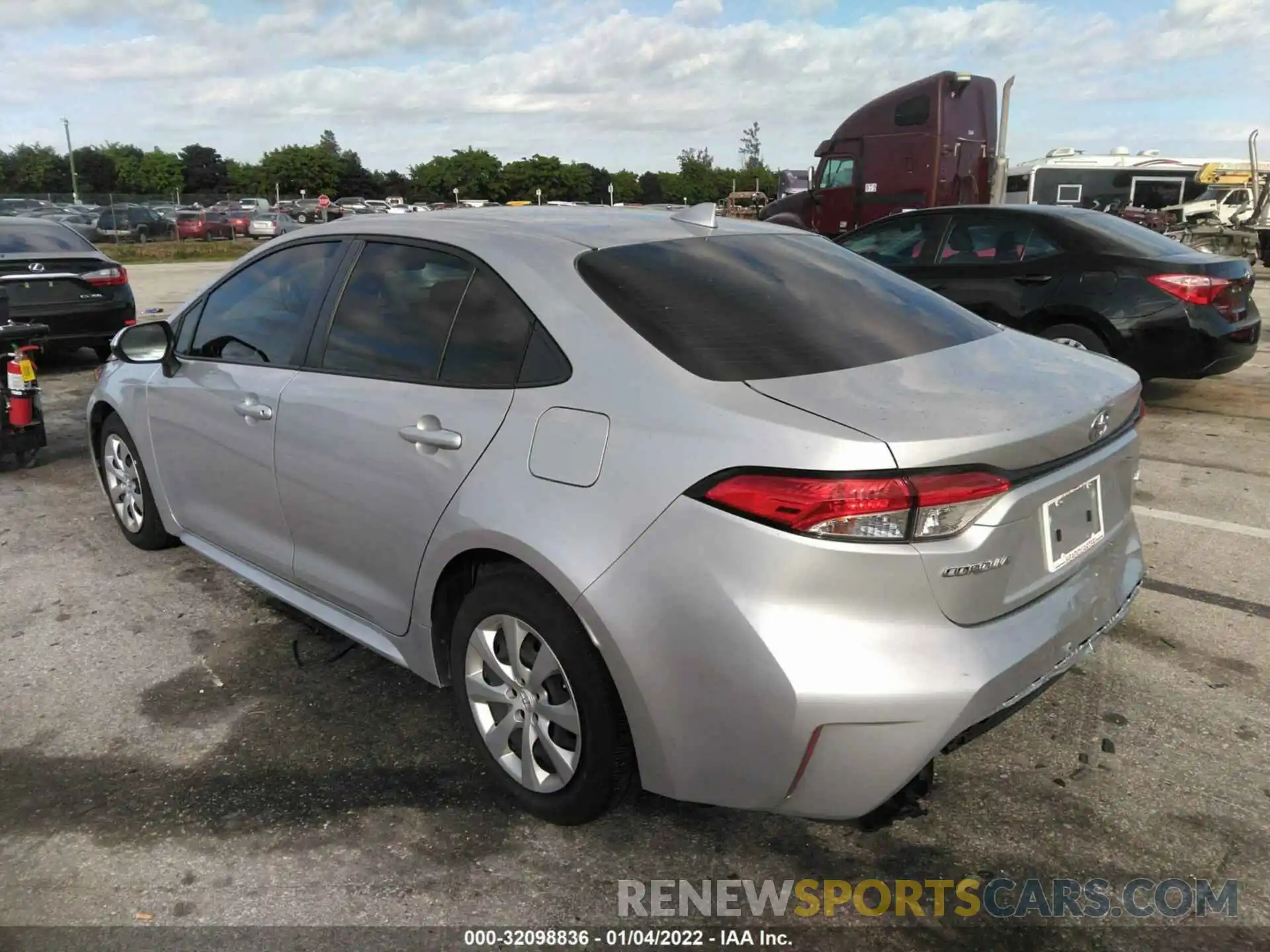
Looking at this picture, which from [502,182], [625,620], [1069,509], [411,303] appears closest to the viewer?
[625,620]

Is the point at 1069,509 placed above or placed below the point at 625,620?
above

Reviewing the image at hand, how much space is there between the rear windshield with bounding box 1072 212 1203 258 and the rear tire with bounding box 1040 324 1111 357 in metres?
0.57

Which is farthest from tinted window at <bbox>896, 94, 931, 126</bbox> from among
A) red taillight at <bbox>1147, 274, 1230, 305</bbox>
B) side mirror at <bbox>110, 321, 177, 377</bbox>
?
side mirror at <bbox>110, 321, 177, 377</bbox>

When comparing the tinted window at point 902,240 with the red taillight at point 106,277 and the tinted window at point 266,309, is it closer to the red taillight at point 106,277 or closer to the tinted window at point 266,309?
the tinted window at point 266,309

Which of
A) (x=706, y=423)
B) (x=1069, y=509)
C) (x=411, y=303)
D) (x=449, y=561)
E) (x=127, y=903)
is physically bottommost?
(x=127, y=903)

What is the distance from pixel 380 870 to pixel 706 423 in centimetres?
142

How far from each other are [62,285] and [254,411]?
6.74 metres

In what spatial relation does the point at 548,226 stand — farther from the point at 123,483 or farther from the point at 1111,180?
the point at 1111,180

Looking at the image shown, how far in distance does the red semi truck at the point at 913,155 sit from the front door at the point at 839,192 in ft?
0.04

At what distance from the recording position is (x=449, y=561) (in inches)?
107

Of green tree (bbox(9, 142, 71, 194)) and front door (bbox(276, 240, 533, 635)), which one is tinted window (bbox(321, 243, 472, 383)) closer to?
front door (bbox(276, 240, 533, 635))

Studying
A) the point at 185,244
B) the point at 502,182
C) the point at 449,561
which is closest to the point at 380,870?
the point at 449,561

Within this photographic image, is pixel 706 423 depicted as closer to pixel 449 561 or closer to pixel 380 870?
pixel 449 561

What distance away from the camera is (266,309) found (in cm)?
369
